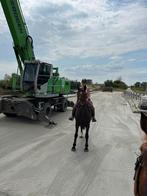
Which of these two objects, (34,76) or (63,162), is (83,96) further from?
(34,76)

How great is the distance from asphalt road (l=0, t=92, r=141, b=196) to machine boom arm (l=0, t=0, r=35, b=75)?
4585 millimetres

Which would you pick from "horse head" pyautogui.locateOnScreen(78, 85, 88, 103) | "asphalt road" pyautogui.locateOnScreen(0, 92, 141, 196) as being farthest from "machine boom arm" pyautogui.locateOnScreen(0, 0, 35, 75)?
"horse head" pyautogui.locateOnScreen(78, 85, 88, 103)

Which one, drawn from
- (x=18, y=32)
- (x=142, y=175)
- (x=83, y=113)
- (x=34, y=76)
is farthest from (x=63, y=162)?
(x=18, y=32)

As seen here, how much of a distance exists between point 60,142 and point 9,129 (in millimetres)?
2638

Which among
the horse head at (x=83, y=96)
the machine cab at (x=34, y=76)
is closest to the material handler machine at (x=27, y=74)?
the machine cab at (x=34, y=76)

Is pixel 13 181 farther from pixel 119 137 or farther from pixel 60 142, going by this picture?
pixel 119 137

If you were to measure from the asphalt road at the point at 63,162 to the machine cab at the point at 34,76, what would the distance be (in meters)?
2.86

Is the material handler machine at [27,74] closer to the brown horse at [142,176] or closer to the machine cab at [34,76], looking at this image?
the machine cab at [34,76]

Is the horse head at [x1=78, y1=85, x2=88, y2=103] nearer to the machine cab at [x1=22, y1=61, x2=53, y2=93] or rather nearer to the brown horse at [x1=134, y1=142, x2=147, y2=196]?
the machine cab at [x1=22, y1=61, x2=53, y2=93]

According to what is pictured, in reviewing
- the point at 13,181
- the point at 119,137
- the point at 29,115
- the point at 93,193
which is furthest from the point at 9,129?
the point at 93,193

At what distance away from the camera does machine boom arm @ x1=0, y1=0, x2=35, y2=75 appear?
45.2 feet

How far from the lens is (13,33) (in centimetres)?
1420

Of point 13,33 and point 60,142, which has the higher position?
point 13,33

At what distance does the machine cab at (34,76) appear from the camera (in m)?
13.7
